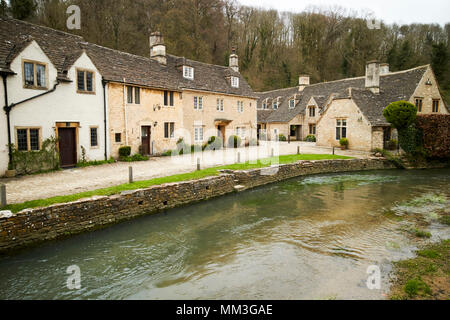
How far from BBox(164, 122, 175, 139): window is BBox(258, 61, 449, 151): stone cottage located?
1701 centimetres

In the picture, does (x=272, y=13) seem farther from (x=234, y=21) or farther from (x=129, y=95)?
(x=129, y=95)

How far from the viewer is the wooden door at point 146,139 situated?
75.7 ft

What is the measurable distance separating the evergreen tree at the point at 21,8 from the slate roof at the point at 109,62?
948cm

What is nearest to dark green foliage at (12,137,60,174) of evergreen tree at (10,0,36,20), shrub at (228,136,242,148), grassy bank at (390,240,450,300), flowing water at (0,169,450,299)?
flowing water at (0,169,450,299)

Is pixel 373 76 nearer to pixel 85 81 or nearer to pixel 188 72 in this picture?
pixel 188 72

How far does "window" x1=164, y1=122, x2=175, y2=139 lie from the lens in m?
25.0

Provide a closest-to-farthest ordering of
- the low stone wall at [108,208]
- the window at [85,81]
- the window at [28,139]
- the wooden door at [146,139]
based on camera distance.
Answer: the low stone wall at [108,208]
the window at [28,139]
the window at [85,81]
the wooden door at [146,139]

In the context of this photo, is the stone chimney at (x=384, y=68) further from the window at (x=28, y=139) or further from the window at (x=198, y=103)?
the window at (x=28, y=139)

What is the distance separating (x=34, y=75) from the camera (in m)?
15.7

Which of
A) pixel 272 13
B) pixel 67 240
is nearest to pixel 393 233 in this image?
pixel 67 240

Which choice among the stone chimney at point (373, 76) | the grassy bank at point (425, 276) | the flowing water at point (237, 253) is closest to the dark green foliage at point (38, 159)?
the flowing water at point (237, 253)

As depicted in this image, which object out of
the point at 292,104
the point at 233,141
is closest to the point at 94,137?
the point at 233,141
